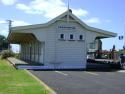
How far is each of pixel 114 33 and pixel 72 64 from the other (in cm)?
499

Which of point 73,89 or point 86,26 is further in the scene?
point 86,26

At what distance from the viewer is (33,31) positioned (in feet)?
120

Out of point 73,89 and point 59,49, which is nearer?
point 73,89

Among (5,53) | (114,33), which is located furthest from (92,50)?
(114,33)

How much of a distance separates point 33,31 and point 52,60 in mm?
3017

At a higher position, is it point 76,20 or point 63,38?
point 76,20

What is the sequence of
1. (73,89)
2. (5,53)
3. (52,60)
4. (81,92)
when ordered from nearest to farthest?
(81,92) → (73,89) → (52,60) → (5,53)

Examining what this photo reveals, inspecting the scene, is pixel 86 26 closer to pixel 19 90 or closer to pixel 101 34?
pixel 101 34

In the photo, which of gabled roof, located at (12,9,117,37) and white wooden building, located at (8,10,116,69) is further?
white wooden building, located at (8,10,116,69)

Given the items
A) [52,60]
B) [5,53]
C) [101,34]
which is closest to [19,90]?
[52,60]

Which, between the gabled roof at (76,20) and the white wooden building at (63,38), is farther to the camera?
the white wooden building at (63,38)

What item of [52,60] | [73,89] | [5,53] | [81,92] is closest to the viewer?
[81,92]

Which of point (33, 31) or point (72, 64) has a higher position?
point (33, 31)

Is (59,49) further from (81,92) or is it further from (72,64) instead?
(81,92)
